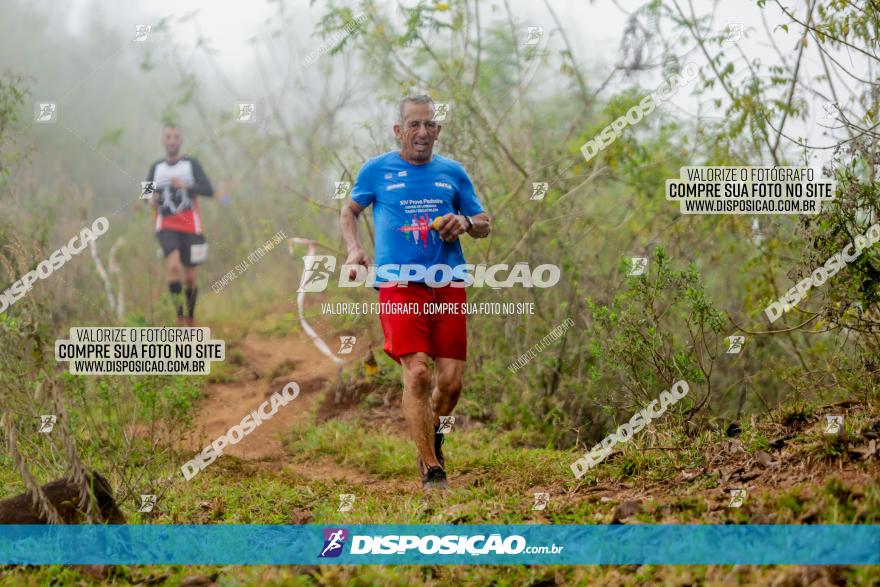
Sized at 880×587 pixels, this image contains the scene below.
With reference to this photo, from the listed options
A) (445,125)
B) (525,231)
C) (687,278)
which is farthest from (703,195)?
(445,125)

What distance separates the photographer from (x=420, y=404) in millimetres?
5043

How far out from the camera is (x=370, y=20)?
27.0 ft

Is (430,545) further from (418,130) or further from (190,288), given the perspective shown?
(190,288)

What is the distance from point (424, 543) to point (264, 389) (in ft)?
14.6

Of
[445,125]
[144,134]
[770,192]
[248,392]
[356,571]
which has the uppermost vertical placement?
[144,134]

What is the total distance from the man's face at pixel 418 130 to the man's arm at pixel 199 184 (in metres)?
4.37

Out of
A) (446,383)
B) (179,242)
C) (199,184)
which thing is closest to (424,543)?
(446,383)

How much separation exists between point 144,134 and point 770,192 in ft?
63.2

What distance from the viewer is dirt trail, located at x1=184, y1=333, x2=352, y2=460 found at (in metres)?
7.25

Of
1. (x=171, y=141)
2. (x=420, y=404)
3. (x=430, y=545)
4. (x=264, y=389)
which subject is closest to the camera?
(x=430, y=545)

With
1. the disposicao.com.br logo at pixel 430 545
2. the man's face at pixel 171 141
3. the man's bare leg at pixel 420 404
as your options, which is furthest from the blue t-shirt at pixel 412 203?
the man's face at pixel 171 141

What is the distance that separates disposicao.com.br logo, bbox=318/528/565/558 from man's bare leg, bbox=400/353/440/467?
0.81m

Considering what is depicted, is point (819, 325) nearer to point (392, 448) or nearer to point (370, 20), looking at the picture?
point (392, 448)

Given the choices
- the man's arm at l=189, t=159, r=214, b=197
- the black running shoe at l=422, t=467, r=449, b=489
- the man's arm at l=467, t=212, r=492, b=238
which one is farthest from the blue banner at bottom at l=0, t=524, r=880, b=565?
the man's arm at l=189, t=159, r=214, b=197
